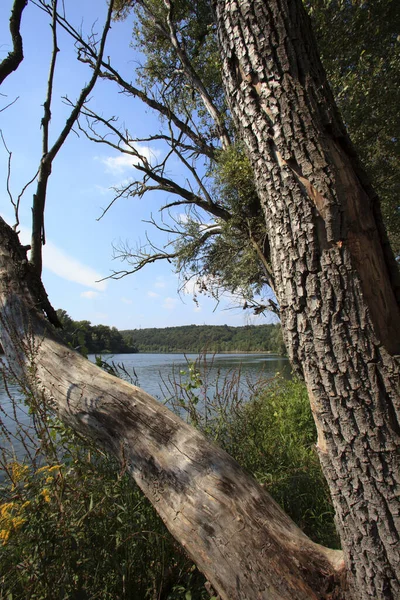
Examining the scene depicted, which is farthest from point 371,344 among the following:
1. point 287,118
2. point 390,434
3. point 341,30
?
point 341,30

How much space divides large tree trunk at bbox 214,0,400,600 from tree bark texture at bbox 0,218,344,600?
22 centimetres

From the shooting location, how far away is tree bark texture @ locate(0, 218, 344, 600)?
1.33 metres

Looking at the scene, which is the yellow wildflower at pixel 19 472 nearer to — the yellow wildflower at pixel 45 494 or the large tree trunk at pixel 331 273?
the yellow wildflower at pixel 45 494

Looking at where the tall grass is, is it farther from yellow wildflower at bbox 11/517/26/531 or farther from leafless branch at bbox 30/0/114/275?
leafless branch at bbox 30/0/114/275

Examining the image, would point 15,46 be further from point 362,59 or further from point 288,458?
point 288,458

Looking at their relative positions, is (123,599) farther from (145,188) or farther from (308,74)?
(145,188)

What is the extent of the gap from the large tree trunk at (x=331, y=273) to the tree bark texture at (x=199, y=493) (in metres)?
0.22

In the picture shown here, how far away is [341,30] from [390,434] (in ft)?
16.9

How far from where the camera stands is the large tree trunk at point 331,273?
120 centimetres

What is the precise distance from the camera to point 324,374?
128 cm

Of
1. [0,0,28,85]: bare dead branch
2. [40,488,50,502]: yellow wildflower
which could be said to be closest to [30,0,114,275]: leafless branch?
[0,0,28,85]: bare dead branch

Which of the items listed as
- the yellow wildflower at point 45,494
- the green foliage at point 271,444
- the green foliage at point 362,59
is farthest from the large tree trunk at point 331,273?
the green foliage at point 362,59

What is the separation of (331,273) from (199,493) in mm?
1105

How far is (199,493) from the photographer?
149cm
